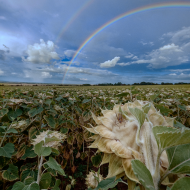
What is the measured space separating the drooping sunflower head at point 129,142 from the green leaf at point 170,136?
Result: 7 centimetres

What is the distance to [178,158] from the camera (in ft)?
1.18

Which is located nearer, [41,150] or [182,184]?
[182,184]

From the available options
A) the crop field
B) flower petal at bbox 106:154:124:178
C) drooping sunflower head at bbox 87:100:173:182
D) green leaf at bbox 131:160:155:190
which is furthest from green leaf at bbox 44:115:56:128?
green leaf at bbox 131:160:155:190

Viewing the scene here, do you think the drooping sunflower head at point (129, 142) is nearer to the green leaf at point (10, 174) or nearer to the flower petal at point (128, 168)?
the flower petal at point (128, 168)

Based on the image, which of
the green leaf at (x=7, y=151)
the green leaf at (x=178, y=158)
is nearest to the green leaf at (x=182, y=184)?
the green leaf at (x=178, y=158)

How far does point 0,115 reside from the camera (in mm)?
1700

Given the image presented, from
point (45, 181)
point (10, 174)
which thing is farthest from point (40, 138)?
point (10, 174)

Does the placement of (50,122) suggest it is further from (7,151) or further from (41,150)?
(41,150)

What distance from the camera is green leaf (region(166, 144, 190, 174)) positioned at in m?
0.35

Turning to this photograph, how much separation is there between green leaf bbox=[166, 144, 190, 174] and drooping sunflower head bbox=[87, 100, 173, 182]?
0.17ft

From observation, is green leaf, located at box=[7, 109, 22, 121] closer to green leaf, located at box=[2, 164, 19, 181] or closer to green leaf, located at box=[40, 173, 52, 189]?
green leaf, located at box=[2, 164, 19, 181]

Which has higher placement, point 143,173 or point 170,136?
point 170,136

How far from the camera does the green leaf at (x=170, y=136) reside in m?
0.31

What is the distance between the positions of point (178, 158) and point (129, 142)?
153 millimetres
